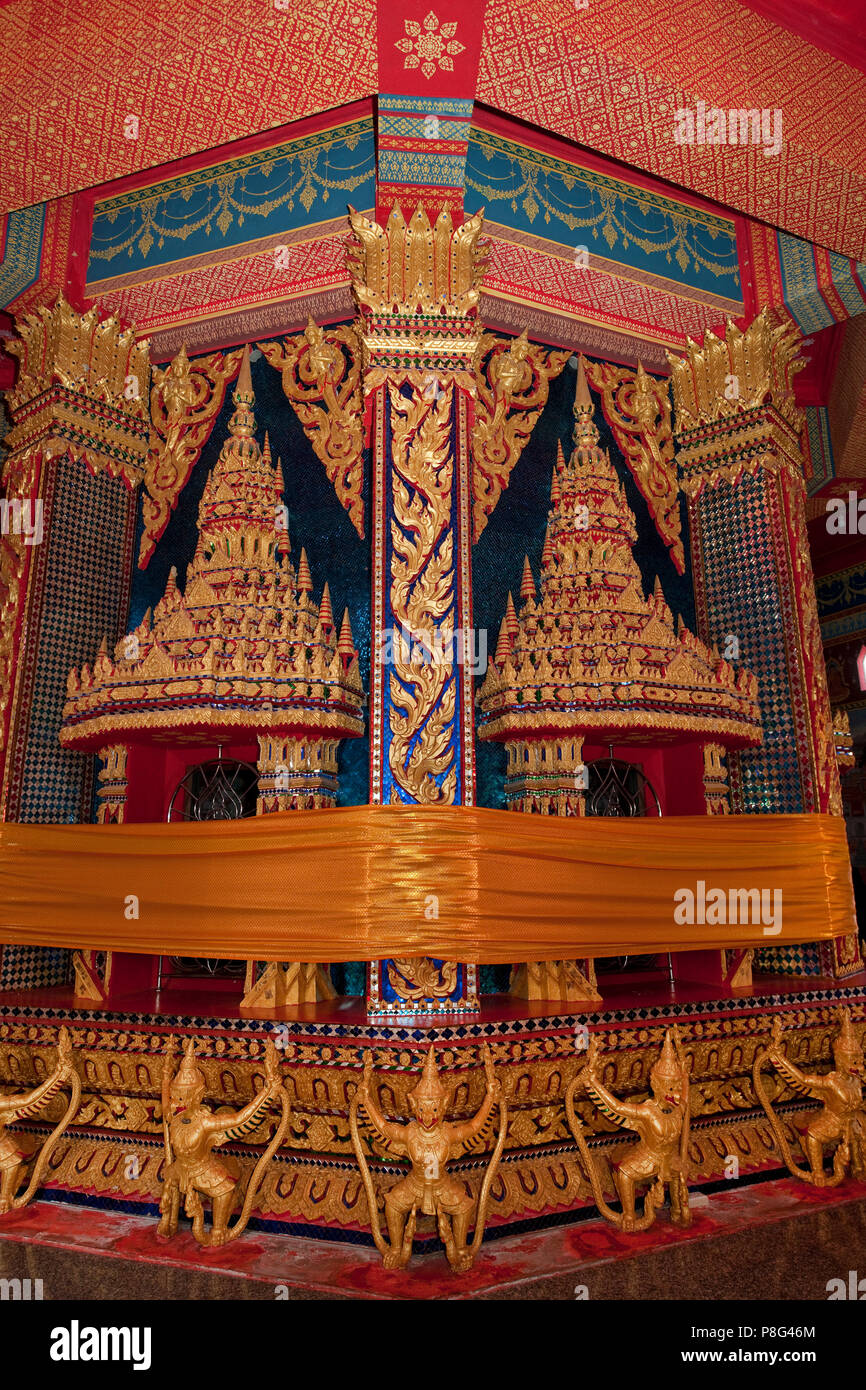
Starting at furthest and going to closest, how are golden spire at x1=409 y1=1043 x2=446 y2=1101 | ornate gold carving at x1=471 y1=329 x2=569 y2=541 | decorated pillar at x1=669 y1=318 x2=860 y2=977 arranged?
decorated pillar at x1=669 y1=318 x2=860 y2=977 < ornate gold carving at x1=471 y1=329 x2=569 y2=541 < golden spire at x1=409 y1=1043 x2=446 y2=1101

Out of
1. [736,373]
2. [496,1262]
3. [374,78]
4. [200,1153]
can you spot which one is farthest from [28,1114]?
[736,373]

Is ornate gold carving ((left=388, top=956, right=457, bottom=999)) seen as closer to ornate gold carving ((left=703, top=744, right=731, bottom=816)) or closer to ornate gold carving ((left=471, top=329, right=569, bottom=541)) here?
ornate gold carving ((left=703, top=744, right=731, bottom=816))

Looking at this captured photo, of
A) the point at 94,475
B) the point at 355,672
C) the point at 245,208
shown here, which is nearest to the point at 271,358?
the point at 245,208

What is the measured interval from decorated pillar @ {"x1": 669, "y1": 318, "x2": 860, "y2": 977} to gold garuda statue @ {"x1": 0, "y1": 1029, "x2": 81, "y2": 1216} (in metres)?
5.15

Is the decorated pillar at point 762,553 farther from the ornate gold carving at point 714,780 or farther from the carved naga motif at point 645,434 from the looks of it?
the ornate gold carving at point 714,780

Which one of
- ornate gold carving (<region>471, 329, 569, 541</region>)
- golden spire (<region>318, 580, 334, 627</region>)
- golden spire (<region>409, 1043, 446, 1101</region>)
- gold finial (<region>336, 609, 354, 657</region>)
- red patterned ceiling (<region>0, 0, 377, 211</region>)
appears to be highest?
red patterned ceiling (<region>0, 0, 377, 211</region>)

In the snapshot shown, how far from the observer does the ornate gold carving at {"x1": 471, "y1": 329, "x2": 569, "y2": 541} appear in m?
7.07

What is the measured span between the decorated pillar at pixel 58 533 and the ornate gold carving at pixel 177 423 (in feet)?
0.40

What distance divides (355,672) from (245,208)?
4127 millimetres

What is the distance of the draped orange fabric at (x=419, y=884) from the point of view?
5.00 metres

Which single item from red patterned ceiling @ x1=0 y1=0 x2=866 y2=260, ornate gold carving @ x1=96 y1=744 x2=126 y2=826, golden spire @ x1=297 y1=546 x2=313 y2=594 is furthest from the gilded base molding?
red patterned ceiling @ x1=0 y1=0 x2=866 y2=260

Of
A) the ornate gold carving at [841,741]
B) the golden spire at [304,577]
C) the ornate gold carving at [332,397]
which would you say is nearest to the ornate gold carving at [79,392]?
the ornate gold carving at [332,397]

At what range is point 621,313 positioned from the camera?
786cm

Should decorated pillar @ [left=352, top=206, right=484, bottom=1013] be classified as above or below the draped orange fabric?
above
